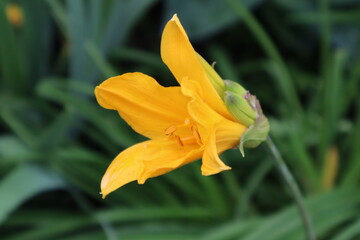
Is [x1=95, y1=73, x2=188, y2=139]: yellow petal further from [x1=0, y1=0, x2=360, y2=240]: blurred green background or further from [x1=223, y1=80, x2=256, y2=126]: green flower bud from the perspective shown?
[x1=0, y1=0, x2=360, y2=240]: blurred green background

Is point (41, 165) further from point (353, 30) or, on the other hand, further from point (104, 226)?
point (353, 30)

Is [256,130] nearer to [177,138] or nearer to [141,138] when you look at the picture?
[177,138]

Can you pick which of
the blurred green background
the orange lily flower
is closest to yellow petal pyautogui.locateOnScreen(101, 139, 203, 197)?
the orange lily flower

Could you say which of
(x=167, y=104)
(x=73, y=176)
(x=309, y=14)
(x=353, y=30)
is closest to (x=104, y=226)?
(x=73, y=176)

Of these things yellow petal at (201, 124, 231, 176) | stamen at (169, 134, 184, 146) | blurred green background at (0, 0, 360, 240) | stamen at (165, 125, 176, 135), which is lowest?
yellow petal at (201, 124, 231, 176)

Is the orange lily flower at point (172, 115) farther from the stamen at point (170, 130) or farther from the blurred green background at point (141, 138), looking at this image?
the blurred green background at point (141, 138)

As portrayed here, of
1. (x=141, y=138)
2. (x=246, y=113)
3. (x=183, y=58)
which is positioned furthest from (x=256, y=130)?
(x=141, y=138)

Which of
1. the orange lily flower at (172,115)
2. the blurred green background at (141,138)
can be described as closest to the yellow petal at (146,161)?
the orange lily flower at (172,115)
